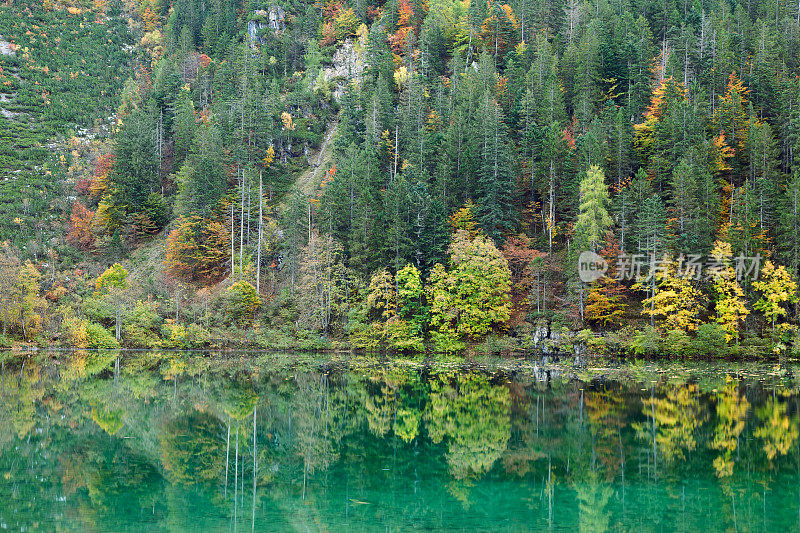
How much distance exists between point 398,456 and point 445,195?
1688 inches

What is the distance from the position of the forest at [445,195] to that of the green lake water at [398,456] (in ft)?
62.9

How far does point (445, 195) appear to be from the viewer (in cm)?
5653

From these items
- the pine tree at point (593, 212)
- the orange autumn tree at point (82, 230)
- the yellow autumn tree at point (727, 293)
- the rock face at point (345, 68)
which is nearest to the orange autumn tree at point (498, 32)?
the rock face at point (345, 68)

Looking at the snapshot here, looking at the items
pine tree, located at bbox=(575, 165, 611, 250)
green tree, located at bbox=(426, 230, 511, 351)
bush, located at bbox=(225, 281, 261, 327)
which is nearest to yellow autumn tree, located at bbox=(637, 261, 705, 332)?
pine tree, located at bbox=(575, 165, 611, 250)

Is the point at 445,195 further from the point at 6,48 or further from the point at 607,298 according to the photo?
the point at 6,48

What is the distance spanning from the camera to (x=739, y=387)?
26953 millimetres

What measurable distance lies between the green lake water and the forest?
19183 mm

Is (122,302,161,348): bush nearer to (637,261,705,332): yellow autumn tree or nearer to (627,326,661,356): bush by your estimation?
(627,326,661,356): bush

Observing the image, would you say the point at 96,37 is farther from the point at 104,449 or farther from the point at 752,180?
the point at 104,449

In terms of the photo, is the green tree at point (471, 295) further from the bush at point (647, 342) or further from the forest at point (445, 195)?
the bush at point (647, 342)

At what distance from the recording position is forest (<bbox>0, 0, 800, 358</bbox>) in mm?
46844

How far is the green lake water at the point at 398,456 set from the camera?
10734mm

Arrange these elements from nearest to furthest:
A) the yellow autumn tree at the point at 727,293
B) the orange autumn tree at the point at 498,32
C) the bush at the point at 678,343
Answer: the bush at the point at 678,343 → the yellow autumn tree at the point at 727,293 → the orange autumn tree at the point at 498,32

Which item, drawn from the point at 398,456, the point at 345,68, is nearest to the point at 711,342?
the point at 398,456
